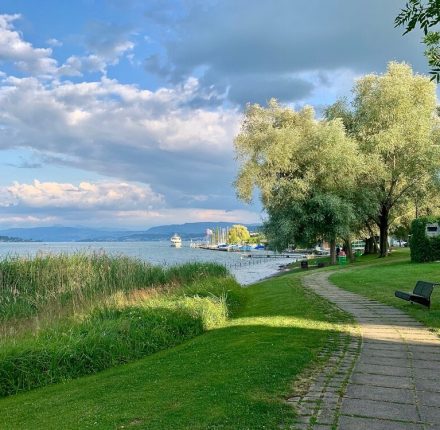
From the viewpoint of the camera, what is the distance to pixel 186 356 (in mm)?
8023

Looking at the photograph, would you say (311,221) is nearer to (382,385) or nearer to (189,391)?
(382,385)

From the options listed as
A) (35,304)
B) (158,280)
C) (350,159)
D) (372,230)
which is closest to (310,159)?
(350,159)

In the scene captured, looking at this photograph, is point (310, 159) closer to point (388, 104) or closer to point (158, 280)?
point (388, 104)

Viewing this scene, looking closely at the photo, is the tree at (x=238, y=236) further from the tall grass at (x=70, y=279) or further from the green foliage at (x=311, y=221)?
the tall grass at (x=70, y=279)

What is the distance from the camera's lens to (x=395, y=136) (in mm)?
31828

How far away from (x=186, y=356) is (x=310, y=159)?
26627mm

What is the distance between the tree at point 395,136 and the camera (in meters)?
32.1

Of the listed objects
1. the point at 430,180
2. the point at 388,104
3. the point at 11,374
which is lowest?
the point at 11,374

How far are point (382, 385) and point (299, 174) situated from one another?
28.8 m

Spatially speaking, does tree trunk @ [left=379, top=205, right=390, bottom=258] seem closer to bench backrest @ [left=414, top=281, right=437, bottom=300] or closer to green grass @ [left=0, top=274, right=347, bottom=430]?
bench backrest @ [left=414, top=281, right=437, bottom=300]

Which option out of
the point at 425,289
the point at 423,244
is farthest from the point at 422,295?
the point at 423,244

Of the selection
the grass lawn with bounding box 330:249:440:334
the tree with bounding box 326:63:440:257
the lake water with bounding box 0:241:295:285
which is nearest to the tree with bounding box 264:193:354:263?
the tree with bounding box 326:63:440:257

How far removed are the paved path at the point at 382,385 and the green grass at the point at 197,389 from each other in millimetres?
421

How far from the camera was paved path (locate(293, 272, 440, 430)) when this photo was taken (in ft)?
14.4
